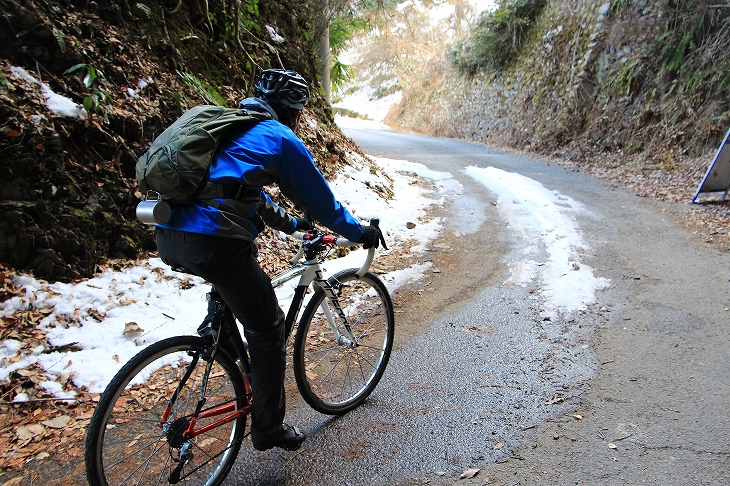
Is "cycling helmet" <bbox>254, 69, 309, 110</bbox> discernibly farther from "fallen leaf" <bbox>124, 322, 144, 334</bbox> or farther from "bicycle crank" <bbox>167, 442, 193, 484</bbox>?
"fallen leaf" <bbox>124, 322, 144, 334</bbox>

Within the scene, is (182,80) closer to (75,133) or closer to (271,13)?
(75,133)

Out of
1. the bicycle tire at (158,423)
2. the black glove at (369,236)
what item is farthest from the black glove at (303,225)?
the bicycle tire at (158,423)

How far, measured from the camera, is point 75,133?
4.89 m

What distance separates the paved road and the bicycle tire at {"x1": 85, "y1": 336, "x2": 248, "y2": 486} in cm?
26

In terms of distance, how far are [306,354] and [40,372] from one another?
2.02 meters

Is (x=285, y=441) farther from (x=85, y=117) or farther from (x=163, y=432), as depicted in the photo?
(x=85, y=117)

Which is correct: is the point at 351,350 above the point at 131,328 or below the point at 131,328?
above

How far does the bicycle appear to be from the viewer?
240cm

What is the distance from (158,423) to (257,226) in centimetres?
118

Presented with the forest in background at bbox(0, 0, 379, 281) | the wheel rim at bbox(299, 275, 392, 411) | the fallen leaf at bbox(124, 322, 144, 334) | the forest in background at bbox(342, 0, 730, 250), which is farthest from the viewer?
the forest in background at bbox(342, 0, 730, 250)

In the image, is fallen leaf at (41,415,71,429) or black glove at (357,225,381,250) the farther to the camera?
fallen leaf at (41,415,71,429)

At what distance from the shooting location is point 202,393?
259cm

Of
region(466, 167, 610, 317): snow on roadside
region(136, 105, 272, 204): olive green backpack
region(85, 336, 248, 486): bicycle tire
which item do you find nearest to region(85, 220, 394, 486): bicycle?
region(85, 336, 248, 486): bicycle tire

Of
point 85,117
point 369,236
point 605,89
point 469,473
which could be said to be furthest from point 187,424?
point 605,89
